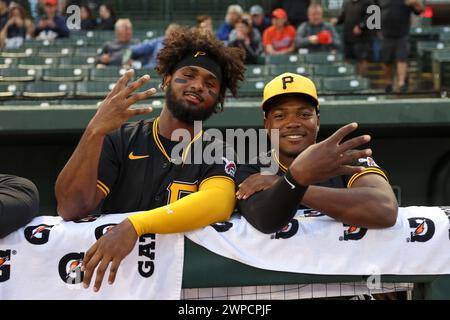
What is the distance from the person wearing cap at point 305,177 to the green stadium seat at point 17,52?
765 centimetres

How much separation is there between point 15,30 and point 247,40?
12.5 feet

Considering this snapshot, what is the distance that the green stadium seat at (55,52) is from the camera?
34.2 ft

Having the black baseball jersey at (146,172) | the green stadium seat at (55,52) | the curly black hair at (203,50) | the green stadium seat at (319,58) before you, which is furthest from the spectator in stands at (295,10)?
the black baseball jersey at (146,172)

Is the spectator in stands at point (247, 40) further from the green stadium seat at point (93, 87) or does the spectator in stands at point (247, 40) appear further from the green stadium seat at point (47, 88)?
the green stadium seat at point (47, 88)

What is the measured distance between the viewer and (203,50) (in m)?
3.64

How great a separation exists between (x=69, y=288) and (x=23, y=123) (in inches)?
185

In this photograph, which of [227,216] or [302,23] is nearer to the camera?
[227,216]

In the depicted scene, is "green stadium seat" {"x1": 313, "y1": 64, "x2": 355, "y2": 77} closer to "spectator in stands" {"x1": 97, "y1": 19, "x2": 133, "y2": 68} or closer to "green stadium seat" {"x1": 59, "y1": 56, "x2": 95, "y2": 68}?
"spectator in stands" {"x1": 97, "y1": 19, "x2": 133, "y2": 68}

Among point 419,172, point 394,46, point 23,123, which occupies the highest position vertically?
point 394,46

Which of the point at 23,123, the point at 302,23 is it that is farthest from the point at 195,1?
the point at 23,123

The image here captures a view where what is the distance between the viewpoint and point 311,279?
9.39 ft

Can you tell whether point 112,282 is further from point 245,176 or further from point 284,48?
point 284,48

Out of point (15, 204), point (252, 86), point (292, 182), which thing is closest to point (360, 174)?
point (292, 182)

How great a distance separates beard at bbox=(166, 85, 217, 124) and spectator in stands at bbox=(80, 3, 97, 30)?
8.43 m
